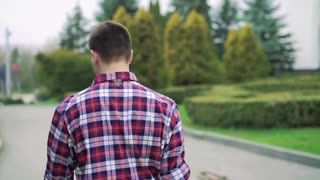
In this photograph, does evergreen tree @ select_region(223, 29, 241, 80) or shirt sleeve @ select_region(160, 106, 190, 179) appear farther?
evergreen tree @ select_region(223, 29, 241, 80)

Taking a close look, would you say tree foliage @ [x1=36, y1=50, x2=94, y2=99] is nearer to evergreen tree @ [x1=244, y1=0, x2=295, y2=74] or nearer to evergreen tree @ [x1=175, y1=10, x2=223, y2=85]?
evergreen tree @ [x1=175, y1=10, x2=223, y2=85]

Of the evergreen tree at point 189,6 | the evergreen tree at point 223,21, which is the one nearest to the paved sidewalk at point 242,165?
the evergreen tree at point 189,6

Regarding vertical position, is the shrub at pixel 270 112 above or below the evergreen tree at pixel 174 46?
below

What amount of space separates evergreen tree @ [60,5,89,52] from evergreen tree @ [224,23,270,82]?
20.3 m

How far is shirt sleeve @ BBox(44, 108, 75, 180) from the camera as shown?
1.86 metres

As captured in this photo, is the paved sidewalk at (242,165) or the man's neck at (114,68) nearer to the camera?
the man's neck at (114,68)

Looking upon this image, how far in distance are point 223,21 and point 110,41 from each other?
145ft

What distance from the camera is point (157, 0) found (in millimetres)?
35250

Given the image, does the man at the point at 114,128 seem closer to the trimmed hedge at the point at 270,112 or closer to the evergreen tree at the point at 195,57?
the trimmed hedge at the point at 270,112

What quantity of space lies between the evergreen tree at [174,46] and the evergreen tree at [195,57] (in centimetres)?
21

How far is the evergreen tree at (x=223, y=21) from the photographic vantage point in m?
44.1

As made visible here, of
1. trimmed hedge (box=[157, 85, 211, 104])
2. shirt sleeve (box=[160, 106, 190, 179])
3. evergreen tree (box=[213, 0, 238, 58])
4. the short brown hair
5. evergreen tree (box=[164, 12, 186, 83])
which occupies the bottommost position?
trimmed hedge (box=[157, 85, 211, 104])

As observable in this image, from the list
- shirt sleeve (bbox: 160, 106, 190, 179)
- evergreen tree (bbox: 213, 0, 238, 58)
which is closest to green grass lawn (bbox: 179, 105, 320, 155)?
shirt sleeve (bbox: 160, 106, 190, 179)

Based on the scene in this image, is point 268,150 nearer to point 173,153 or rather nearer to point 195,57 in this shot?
point 173,153
